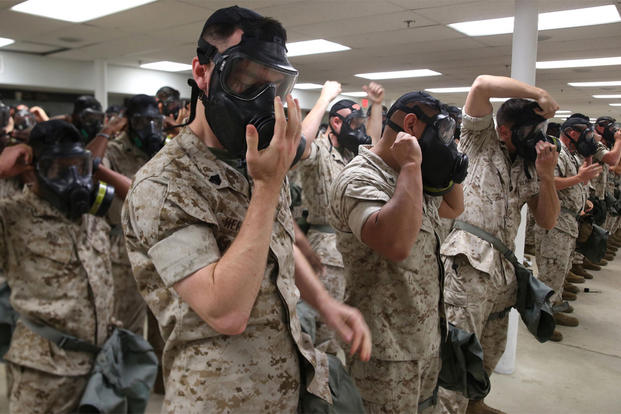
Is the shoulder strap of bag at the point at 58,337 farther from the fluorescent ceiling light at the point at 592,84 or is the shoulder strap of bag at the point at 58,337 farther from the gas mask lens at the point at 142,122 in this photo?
the fluorescent ceiling light at the point at 592,84

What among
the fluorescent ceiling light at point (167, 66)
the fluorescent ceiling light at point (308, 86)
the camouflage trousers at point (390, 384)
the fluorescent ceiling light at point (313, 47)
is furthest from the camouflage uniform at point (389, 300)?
the fluorescent ceiling light at point (308, 86)

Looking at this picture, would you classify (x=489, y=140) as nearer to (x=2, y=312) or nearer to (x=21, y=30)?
(x=2, y=312)

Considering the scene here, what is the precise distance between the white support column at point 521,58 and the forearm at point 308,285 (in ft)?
8.97

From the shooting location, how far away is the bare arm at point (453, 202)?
6.93 feet

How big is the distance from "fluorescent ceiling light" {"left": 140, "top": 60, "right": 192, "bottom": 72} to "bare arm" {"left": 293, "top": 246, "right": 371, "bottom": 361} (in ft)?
29.7

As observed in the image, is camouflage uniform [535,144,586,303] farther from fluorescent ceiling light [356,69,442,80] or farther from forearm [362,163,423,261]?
fluorescent ceiling light [356,69,442,80]

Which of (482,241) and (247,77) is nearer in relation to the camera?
(247,77)

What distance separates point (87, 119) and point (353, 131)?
2256mm

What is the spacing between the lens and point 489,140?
254 cm

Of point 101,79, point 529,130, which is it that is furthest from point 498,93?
point 101,79

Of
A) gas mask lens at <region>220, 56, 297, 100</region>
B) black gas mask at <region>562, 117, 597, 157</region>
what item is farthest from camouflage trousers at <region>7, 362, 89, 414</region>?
black gas mask at <region>562, 117, 597, 157</region>

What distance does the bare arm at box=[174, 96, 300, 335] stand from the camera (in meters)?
0.99

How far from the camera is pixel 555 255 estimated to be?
469cm

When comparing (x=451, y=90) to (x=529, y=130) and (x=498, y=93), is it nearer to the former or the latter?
(x=529, y=130)
